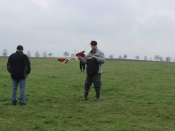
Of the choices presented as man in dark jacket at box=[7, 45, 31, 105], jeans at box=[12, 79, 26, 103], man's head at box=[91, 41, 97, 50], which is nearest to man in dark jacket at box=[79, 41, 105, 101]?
man's head at box=[91, 41, 97, 50]

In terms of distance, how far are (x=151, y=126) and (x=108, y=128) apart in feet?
3.63

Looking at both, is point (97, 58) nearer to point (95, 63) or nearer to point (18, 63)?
point (95, 63)

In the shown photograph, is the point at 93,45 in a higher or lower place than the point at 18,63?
higher

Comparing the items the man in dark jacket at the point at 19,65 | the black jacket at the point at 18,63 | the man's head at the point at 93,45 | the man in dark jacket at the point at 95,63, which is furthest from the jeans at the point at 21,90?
the man's head at the point at 93,45

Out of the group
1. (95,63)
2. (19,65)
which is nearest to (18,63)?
(19,65)

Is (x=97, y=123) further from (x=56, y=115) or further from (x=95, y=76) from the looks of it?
(x=95, y=76)

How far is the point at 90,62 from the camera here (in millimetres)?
10898

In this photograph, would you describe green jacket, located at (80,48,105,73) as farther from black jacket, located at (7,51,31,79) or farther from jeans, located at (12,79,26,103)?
jeans, located at (12,79,26,103)

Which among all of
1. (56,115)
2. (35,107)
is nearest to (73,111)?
(56,115)

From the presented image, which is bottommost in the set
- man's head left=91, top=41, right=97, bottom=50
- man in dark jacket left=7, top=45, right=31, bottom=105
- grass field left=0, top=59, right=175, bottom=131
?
grass field left=0, top=59, right=175, bottom=131

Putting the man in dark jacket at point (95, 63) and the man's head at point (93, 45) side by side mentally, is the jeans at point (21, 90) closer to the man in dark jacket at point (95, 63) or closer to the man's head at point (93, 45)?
the man in dark jacket at point (95, 63)

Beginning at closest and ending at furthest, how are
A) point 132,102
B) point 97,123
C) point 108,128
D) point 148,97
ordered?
point 108,128, point 97,123, point 132,102, point 148,97

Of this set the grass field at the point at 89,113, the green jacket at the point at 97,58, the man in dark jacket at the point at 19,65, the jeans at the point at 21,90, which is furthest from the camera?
the green jacket at the point at 97,58

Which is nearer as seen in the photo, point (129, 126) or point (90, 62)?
point (129, 126)
